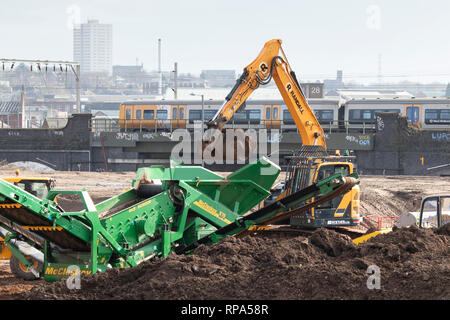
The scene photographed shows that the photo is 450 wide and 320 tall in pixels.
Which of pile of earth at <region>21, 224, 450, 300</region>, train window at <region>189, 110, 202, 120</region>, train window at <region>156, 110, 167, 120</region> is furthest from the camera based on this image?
train window at <region>156, 110, 167, 120</region>

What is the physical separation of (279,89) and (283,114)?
25892 mm

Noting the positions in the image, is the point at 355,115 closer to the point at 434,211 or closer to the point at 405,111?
→ the point at 405,111

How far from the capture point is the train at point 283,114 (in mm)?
43531

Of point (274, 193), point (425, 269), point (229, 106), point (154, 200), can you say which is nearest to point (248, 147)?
point (229, 106)

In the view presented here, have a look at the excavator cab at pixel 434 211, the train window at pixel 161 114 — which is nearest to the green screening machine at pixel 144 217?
the excavator cab at pixel 434 211

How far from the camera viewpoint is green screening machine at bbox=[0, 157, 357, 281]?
33.8 feet

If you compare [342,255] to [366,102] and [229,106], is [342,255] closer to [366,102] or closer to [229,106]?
[229,106]

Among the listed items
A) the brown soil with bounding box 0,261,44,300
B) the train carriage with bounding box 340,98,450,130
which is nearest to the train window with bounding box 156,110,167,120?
the train carriage with bounding box 340,98,450,130

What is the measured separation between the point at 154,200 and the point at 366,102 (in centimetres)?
3476

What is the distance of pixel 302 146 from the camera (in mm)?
16250

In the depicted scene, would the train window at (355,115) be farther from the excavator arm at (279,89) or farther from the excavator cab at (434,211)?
the excavator cab at (434,211)

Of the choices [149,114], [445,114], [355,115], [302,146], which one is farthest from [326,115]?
[302,146]

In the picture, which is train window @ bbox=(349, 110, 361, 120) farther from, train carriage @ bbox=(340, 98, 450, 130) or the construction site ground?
the construction site ground

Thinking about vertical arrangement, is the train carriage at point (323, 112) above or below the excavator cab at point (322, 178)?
above
